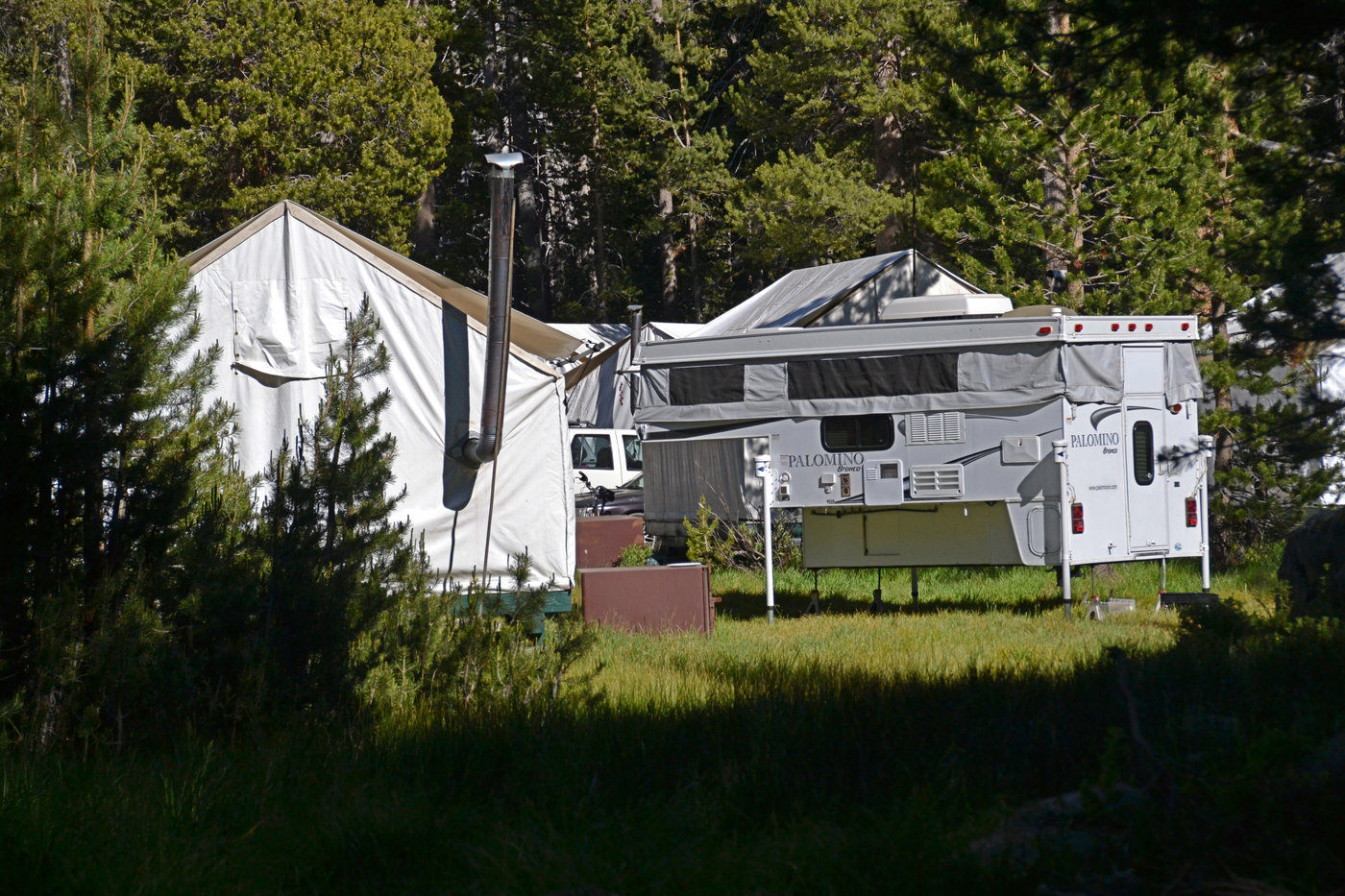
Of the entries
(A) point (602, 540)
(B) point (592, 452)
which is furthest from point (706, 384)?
(B) point (592, 452)

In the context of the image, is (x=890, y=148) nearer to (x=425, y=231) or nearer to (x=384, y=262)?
(x=425, y=231)

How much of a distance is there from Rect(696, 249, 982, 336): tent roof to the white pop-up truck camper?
132 inches

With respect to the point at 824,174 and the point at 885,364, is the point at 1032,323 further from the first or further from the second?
the point at 824,174

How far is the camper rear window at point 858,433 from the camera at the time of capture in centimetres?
1255

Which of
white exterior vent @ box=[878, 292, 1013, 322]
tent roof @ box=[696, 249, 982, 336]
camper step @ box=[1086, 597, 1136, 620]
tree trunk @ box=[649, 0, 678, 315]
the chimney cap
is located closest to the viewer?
the chimney cap

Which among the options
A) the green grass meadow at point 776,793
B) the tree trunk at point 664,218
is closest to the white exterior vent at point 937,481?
the green grass meadow at point 776,793

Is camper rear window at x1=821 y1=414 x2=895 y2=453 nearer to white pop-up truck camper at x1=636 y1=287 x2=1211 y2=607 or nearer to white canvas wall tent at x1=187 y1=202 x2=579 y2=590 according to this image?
white pop-up truck camper at x1=636 y1=287 x2=1211 y2=607

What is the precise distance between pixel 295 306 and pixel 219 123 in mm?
15668

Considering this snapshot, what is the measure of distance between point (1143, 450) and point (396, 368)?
261 inches

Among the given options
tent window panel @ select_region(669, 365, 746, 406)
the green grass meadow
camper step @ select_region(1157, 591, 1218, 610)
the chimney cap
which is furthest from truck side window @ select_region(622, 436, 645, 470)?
the green grass meadow

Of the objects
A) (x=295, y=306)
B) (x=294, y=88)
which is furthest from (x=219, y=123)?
(x=295, y=306)

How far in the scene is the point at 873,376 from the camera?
41.4 ft

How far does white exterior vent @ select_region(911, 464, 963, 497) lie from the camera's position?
39.8 feet

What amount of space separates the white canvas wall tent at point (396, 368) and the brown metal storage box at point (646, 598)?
734mm
